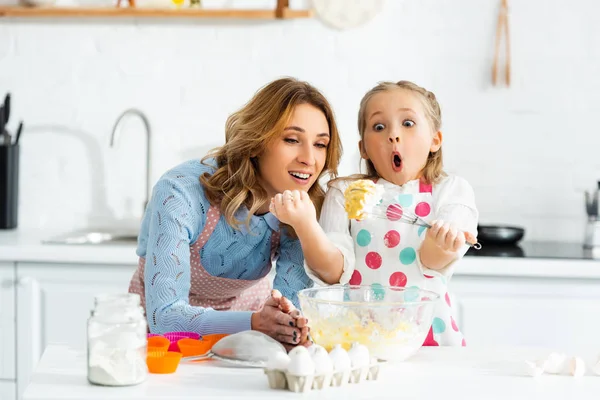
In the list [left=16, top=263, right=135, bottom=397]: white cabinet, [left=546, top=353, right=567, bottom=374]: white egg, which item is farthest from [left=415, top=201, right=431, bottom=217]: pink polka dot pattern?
[left=16, top=263, right=135, bottom=397]: white cabinet

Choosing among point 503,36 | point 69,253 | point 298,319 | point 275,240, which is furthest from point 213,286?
point 503,36

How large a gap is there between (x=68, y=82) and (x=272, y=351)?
8.19ft

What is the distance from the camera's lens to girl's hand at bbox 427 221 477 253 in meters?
1.58

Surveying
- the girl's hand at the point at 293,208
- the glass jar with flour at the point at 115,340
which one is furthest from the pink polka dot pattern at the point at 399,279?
the glass jar with flour at the point at 115,340

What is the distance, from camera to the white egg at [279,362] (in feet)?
4.06

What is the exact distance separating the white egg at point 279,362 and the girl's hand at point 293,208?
1.33 feet

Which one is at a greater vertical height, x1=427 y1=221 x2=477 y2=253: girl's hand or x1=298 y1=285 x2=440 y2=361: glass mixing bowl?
x1=427 y1=221 x2=477 y2=253: girl's hand

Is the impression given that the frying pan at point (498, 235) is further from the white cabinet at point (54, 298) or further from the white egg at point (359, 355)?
the white egg at point (359, 355)

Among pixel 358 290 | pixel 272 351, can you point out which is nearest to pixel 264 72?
pixel 358 290

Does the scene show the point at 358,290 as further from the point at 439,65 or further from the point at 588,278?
the point at 439,65

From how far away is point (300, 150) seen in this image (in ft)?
6.12

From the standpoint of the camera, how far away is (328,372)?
1.25 metres

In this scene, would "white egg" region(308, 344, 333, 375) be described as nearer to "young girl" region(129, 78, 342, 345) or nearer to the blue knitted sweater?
the blue knitted sweater

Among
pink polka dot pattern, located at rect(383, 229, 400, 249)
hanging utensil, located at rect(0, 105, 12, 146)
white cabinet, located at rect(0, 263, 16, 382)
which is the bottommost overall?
white cabinet, located at rect(0, 263, 16, 382)
